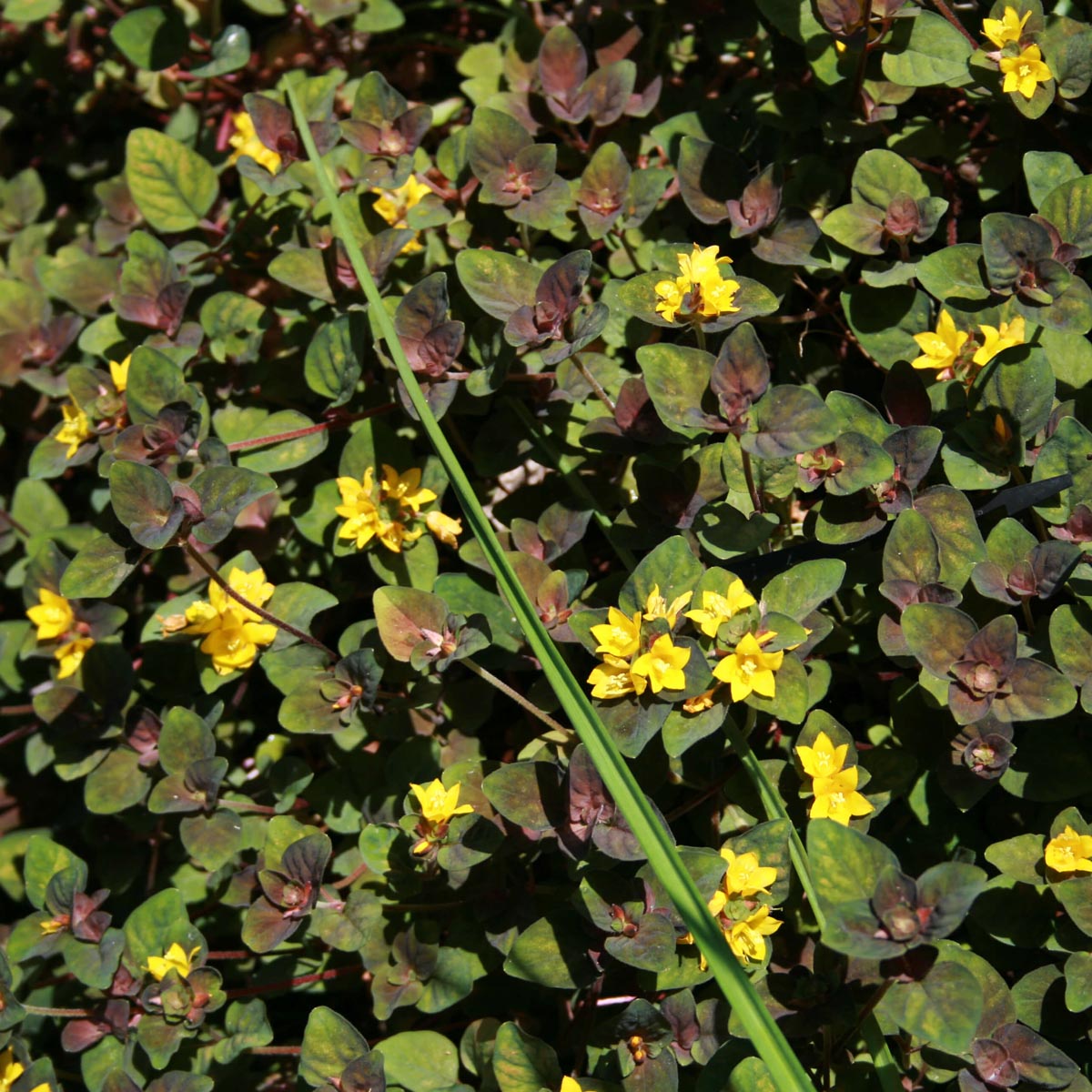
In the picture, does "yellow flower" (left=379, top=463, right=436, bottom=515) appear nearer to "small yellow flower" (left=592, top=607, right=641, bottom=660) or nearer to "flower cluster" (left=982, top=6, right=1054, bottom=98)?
"small yellow flower" (left=592, top=607, right=641, bottom=660)

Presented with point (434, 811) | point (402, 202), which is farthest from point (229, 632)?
point (402, 202)

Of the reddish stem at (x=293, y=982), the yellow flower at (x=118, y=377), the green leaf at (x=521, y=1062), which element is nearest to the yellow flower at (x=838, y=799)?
the green leaf at (x=521, y=1062)

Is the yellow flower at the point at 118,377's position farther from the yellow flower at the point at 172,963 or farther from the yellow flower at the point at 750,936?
the yellow flower at the point at 750,936

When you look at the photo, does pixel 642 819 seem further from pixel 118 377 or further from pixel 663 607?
pixel 118 377

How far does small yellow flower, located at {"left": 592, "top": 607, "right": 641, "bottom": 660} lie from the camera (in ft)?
7.07

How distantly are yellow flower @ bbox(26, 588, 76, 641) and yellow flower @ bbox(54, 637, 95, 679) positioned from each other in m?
0.04

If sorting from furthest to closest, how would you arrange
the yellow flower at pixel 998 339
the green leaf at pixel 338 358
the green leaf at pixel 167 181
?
1. the green leaf at pixel 167 181
2. the green leaf at pixel 338 358
3. the yellow flower at pixel 998 339

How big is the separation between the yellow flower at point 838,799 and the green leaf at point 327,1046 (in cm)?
105

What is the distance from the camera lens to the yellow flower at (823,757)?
7.18 feet

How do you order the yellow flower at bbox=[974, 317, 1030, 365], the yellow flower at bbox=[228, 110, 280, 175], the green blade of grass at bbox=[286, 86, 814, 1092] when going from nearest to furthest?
the green blade of grass at bbox=[286, 86, 814, 1092], the yellow flower at bbox=[974, 317, 1030, 365], the yellow flower at bbox=[228, 110, 280, 175]

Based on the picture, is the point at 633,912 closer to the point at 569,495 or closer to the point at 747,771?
the point at 747,771

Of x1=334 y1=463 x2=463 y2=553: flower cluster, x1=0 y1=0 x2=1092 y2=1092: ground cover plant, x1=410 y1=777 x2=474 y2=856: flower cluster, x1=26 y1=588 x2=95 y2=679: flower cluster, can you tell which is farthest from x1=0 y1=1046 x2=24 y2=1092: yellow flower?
x1=334 y1=463 x2=463 y2=553: flower cluster

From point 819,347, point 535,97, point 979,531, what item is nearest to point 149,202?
point 535,97

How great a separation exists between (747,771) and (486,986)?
0.88 meters
